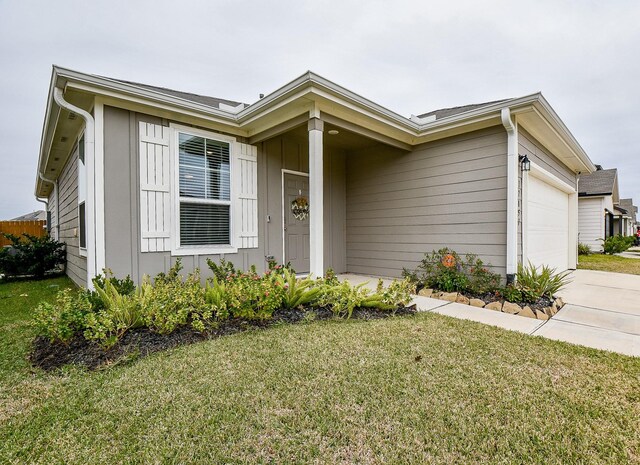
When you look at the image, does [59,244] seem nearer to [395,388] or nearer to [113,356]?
[113,356]

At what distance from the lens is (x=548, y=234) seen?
611cm

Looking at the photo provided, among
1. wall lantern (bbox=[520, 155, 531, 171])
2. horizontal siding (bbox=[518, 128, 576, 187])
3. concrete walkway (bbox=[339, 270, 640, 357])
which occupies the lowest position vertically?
concrete walkway (bbox=[339, 270, 640, 357])

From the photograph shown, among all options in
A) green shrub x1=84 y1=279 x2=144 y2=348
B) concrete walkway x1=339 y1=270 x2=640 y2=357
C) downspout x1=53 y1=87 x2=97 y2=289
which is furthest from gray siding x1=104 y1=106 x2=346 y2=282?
concrete walkway x1=339 y1=270 x2=640 y2=357

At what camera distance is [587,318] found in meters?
3.55

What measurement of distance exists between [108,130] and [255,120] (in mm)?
1847

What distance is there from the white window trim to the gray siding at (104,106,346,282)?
0.10 meters

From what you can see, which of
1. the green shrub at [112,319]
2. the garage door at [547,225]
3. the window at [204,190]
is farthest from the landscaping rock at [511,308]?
the green shrub at [112,319]

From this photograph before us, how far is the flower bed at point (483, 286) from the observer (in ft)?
12.9

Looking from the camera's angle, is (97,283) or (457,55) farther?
(457,55)

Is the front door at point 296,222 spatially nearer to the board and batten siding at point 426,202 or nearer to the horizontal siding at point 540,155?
the board and batten siding at point 426,202

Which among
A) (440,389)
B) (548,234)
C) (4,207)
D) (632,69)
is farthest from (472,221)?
(4,207)

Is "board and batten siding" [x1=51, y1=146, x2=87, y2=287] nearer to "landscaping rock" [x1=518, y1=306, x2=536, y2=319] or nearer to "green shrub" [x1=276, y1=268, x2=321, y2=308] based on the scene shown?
"green shrub" [x1=276, y1=268, x2=321, y2=308]

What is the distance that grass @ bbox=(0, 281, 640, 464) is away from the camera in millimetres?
1443

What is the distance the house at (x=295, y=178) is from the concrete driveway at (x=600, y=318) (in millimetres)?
837
